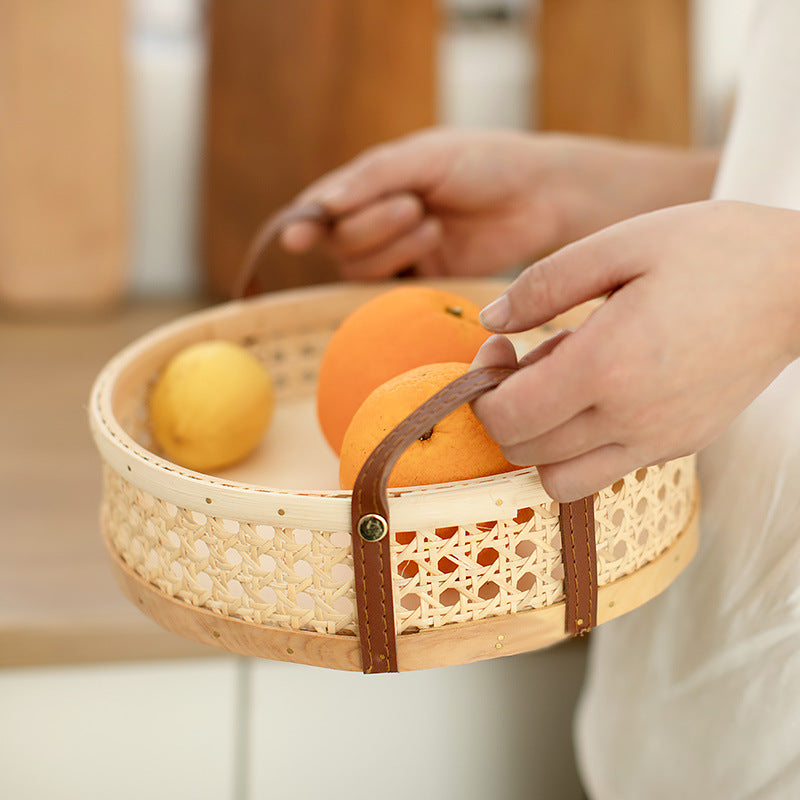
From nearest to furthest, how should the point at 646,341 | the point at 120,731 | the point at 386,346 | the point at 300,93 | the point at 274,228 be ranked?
1. the point at 646,341
2. the point at 386,346
3. the point at 274,228
4. the point at 120,731
5. the point at 300,93

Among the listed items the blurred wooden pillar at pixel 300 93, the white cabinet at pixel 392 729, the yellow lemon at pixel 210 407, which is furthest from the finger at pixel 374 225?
the blurred wooden pillar at pixel 300 93

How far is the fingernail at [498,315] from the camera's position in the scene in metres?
0.32

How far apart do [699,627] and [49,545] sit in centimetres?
50

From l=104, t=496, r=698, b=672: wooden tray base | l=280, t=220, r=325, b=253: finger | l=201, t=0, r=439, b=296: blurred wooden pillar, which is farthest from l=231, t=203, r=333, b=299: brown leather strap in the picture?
l=201, t=0, r=439, b=296: blurred wooden pillar

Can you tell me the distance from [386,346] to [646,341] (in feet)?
0.51

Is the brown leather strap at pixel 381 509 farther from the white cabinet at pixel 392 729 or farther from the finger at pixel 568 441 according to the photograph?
the white cabinet at pixel 392 729

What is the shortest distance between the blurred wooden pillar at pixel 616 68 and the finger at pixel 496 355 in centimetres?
85

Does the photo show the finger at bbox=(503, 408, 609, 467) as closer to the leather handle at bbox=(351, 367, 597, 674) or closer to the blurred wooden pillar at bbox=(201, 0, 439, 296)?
the leather handle at bbox=(351, 367, 597, 674)

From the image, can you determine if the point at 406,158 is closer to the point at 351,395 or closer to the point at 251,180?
the point at 351,395

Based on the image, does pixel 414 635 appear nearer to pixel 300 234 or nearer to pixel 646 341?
pixel 646 341

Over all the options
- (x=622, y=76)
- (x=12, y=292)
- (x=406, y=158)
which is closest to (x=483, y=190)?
(x=406, y=158)

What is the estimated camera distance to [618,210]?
0.64 meters

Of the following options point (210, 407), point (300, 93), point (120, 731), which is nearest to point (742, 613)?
point (210, 407)

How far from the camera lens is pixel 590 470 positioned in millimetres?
313
